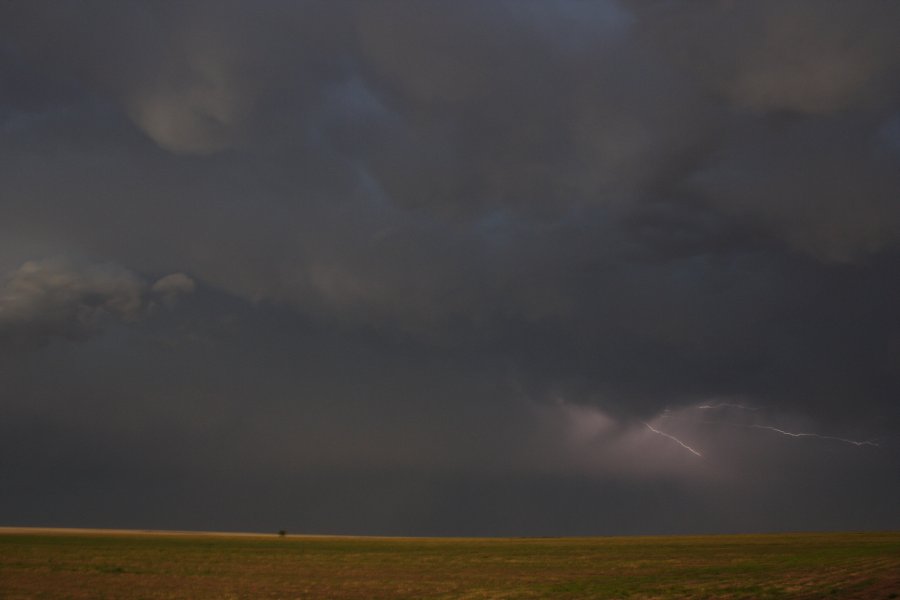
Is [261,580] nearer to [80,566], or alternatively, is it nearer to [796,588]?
[80,566]

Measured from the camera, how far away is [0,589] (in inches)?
1245

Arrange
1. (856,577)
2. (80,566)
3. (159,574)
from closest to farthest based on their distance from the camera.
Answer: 1. (856,577)
2. (159,574)
3. (80,566)

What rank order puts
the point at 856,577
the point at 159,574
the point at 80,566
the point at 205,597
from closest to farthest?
1. the point at 205,597
2. the point at 856,577
3. the point at 159,574
4. the point at 80,566

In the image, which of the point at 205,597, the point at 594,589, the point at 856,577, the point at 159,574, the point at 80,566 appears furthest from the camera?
the point at 80,566

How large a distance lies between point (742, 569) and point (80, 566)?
1717 inches

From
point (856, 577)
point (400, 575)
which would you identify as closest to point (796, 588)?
point (856, 577)

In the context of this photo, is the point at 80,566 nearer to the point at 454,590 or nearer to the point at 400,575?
the point at 400,575

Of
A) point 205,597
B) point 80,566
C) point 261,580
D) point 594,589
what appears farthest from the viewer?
point 80,566

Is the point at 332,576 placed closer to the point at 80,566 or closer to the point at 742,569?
the point at 80,566

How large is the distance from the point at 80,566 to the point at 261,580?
16057 millimetres

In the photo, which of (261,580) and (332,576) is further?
(332,576)

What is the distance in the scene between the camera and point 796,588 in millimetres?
30672

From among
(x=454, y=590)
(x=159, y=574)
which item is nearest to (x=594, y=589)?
(x=454, y=590)

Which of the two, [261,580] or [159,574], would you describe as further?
[159,574]
